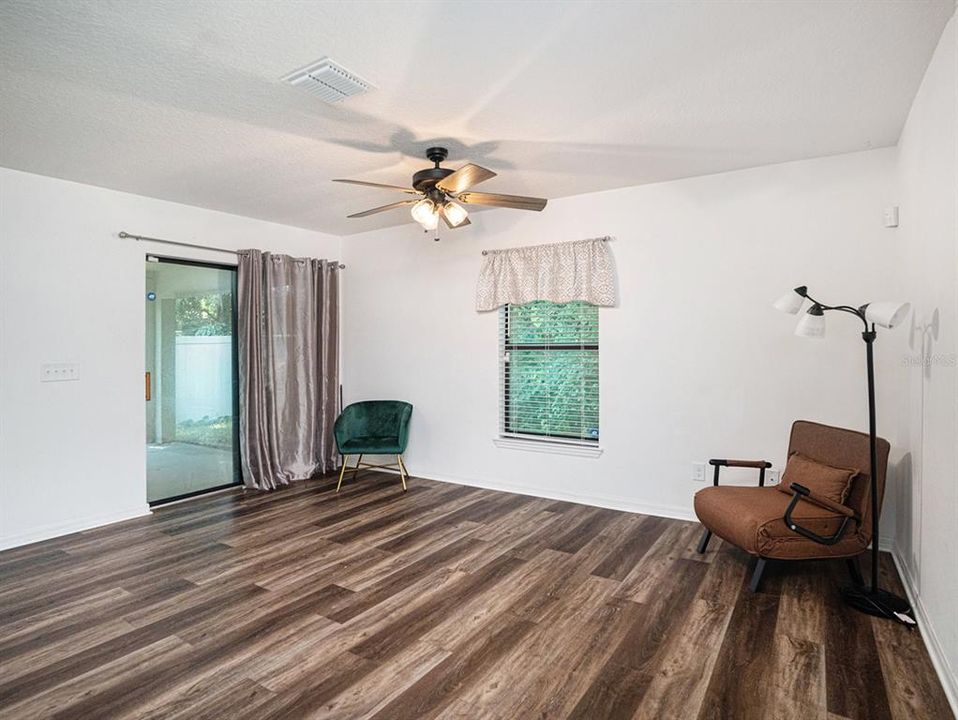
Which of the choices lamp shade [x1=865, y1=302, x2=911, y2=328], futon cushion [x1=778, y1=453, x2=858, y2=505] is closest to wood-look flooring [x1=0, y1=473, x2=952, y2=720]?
futon cushion [x1=778, y1=453, x2=858, y2=505]

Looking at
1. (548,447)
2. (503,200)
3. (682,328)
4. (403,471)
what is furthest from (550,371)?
(503,200)

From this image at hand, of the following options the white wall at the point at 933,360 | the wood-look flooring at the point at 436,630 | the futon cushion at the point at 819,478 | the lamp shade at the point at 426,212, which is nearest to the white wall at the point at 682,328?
the white wall at the point at 933,360

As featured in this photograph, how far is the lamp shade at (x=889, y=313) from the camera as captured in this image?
8.13 ft

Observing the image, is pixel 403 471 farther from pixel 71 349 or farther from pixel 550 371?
pixel 71 349

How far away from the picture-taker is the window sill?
446cm

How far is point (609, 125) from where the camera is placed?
3.05 m

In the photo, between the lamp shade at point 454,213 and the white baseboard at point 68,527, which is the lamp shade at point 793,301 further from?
the white baseboard at point 68,527

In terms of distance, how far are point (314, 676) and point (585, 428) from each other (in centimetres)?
296

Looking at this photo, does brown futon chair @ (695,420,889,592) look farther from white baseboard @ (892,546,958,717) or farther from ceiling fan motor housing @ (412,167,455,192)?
ceiling fan motor housing @ (412,167,455,192)

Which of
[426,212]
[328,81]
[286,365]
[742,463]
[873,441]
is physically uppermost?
[328,81]

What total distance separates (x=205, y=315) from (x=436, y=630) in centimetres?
376

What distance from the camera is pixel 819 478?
298cm

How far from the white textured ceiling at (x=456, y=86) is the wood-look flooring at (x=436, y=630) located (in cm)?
260

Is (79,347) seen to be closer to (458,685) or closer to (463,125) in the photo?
(463,125)
